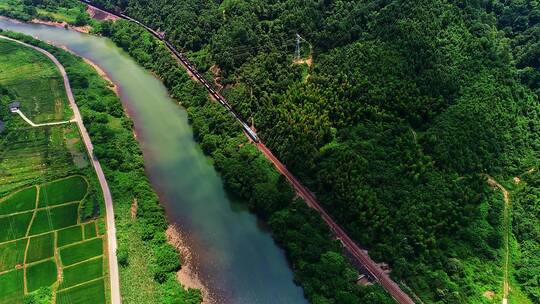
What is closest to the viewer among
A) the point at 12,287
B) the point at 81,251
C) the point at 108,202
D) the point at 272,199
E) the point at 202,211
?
the point at 12,287

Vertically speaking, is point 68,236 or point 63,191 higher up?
point 63,191

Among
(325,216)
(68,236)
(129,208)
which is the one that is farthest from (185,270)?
(325,216)

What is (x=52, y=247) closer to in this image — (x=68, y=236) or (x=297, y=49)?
(x=68, y=236)

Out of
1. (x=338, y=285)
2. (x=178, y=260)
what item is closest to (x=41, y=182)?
(x=178, y=260)

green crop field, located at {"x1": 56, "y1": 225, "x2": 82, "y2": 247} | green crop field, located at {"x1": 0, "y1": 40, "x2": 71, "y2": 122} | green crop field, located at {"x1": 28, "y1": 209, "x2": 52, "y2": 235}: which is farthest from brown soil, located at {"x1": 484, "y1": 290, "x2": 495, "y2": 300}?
green crop field, located at {"x1": 0, "y1": 40, "x2": 71, "y2": 122}

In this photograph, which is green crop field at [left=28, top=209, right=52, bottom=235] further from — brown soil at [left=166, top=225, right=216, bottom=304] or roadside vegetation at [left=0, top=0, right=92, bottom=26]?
roadside vegetation at [left=0, top=0, right=92, bottom=26]

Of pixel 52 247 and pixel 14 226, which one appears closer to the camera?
pixel 52 247
